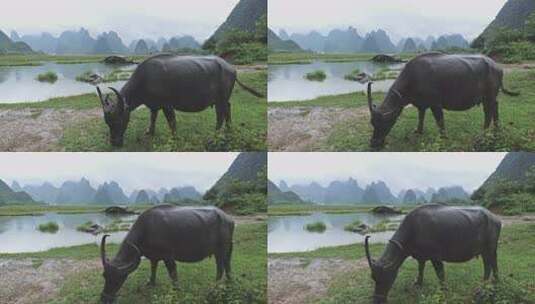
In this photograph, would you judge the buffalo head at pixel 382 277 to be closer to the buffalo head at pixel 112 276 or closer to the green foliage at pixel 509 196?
the green foliage at pixel 509 196

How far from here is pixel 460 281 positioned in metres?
4.89

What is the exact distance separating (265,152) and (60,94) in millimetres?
2091

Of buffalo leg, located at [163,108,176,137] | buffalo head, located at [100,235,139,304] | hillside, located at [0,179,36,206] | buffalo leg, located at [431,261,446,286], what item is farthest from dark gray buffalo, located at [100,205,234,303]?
buffalo leg, located at [431,261,446,286]

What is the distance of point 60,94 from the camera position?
5.71 meters

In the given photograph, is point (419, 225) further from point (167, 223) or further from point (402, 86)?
point (167, 223)

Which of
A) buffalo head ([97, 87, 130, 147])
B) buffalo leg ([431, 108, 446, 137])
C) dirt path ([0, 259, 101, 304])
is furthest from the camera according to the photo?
dirt path ([0, 259, 101, 304])

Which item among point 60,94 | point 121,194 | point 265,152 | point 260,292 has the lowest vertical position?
point 260,292

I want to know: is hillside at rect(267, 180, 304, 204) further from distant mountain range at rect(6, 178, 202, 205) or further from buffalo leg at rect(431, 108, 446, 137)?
buffalo leg at rect(431, 108, 446, 137)

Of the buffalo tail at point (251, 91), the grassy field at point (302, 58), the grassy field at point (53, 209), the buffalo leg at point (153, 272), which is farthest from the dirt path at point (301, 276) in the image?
the grassy field at point (302, 58)

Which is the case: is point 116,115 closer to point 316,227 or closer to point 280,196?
Answer: point 280,196

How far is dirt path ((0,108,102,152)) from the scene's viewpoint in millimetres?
5191

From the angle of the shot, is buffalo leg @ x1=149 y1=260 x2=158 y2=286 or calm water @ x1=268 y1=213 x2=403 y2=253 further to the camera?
calm water @ x1=268 y1=213 x2=403 y2=253

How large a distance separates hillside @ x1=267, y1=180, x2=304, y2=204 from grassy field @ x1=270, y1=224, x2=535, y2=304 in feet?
1.64

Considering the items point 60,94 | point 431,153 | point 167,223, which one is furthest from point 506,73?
point 60,94
